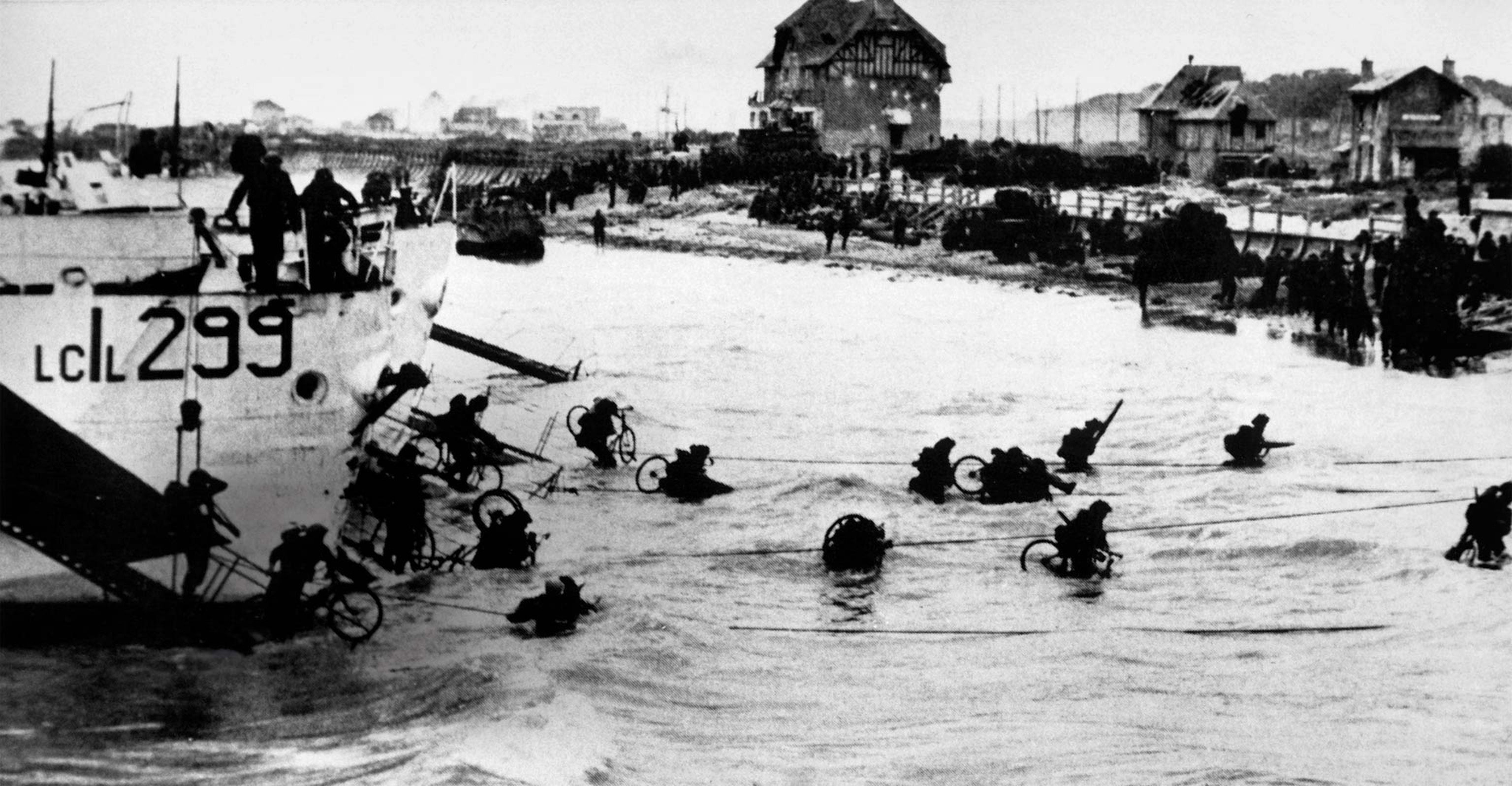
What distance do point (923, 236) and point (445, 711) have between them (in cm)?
2164

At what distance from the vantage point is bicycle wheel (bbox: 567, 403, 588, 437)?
12609 mm

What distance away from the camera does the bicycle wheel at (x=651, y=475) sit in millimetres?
11469

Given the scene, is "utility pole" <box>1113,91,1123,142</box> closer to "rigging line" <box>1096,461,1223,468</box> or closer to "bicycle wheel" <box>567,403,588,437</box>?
"rigging line" <box>1096,461,1223,468</box>

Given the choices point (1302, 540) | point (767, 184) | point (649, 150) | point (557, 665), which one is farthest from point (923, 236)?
point (557, 665)

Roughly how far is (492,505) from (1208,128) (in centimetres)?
2060

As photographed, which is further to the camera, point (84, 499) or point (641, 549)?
point (641, 549)

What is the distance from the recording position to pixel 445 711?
304 inches

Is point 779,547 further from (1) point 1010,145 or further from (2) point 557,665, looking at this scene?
(1) point 1010,145

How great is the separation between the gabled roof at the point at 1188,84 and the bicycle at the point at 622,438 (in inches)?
273

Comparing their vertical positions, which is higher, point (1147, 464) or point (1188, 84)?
point (1188, 84)

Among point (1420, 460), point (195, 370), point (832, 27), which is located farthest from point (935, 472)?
point (832, 27)

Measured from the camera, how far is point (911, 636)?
356 inches

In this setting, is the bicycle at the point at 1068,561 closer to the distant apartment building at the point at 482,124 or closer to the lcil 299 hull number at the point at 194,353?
the lcil 299 hull number at the point at 194,353

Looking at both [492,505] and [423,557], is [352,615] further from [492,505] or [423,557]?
[492,505]
